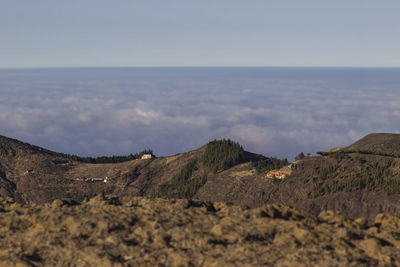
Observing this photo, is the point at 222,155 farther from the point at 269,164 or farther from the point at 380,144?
the point at 380,144

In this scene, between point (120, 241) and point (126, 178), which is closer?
point (120, 241)

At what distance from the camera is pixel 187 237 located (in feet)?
85.0

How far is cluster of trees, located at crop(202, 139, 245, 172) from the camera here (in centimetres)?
12681

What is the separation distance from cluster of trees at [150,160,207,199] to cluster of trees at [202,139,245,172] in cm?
540

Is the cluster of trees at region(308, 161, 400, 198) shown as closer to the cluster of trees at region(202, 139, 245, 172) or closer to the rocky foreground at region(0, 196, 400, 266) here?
Answer: the cluster of trees at region(202, 139, 245, 172)

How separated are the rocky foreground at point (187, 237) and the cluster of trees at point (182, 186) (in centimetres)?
8307

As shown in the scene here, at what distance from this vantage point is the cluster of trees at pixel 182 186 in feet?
376

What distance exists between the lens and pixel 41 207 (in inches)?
1248

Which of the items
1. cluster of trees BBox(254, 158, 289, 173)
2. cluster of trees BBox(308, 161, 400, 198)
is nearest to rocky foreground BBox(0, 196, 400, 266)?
cluster of trees BBox(308, 161, 400, 198)

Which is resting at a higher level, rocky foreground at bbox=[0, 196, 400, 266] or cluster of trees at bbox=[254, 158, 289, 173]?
rocky foreground at bbox=[0, 196, 400, 266]

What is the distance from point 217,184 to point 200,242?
3546 inches

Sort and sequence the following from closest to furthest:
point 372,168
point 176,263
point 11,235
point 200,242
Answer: point 176,263 < point 200,242 < point 11,235 < point 372,168

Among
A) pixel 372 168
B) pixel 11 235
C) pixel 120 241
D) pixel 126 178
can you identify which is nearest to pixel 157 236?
pixel 120 241

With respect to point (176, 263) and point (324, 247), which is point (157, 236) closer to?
point (176, 263)
